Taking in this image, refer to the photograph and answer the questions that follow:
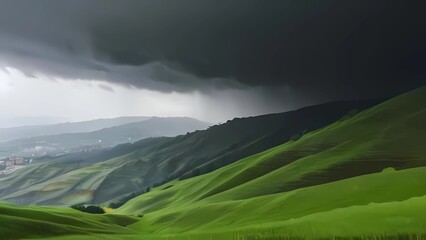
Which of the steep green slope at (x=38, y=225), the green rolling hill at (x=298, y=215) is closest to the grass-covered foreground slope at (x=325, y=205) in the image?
the green rolling hill at (x=298, y=215)

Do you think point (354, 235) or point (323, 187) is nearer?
point (354, 235)

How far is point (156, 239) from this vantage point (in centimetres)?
9244

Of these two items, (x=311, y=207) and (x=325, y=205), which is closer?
(x=311, y=207)

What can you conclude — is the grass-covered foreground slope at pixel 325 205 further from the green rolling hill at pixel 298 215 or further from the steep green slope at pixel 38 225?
the steep green slope at pixel 38 225

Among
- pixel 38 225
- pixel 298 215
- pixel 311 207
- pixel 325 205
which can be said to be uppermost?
pixel 325 205

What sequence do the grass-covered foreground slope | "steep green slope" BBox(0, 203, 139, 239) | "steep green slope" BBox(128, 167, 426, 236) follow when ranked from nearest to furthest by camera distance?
"steep green slope" BBox(0, 203, 139, 239), the grass-covered foreground slope, "steep green slope" BBox(128, 167, 426, 236)

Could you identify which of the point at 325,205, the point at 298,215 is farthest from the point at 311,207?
the point at 298,215

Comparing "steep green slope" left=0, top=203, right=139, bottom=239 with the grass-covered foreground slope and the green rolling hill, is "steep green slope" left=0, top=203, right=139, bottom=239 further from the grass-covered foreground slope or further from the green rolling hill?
the grass-covered foreground slope

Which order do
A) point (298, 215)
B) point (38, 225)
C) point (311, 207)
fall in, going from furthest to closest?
point (311, 207), point (298, 215), point (38, 225)

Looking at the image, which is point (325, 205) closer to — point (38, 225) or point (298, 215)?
point (298, 215)

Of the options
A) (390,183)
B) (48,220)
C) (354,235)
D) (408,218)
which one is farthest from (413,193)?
(48,220)

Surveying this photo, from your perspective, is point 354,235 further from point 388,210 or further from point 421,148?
point 421,148

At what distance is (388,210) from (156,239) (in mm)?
46898

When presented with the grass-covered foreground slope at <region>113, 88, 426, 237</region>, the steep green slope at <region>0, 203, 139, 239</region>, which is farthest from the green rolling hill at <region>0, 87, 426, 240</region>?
the steep green slope at <region>0, 203, 139, 239</region>
